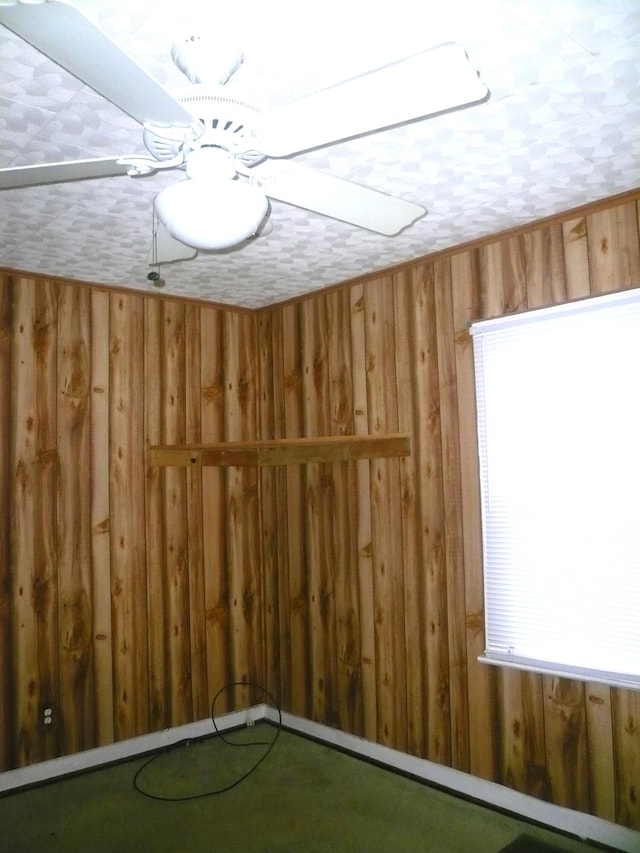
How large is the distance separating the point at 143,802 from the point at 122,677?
69 cm

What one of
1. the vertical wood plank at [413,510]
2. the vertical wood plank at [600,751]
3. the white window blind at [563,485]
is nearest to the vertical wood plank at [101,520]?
the vertical wood plank at [413,510]

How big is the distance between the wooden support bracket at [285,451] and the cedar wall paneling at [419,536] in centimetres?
14

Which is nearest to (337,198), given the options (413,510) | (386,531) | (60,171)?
(60,171)

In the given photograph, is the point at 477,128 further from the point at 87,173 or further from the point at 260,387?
the point at 260,387

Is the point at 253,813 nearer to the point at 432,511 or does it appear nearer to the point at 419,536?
the point at 419,536

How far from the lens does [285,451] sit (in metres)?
3.70

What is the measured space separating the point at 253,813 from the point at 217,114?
9.51 ft

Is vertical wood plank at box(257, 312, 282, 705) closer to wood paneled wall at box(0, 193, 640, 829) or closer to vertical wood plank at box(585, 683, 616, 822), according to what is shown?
wood paneled wall at box(0, 193, 640, 829)

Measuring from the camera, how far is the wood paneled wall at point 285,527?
2.96 meters

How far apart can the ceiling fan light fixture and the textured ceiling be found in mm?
197

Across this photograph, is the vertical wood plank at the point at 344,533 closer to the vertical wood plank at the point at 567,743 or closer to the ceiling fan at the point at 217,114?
the vertical wood plank at the point at 567,743

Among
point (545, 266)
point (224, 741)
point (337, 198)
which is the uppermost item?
point (545, 266)

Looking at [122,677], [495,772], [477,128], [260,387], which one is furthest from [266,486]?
[477,128]

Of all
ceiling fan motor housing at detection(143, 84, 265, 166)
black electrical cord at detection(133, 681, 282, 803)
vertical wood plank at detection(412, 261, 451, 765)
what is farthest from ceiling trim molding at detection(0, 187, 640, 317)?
black electrical cord at detection(133, 681, 282, 803)
